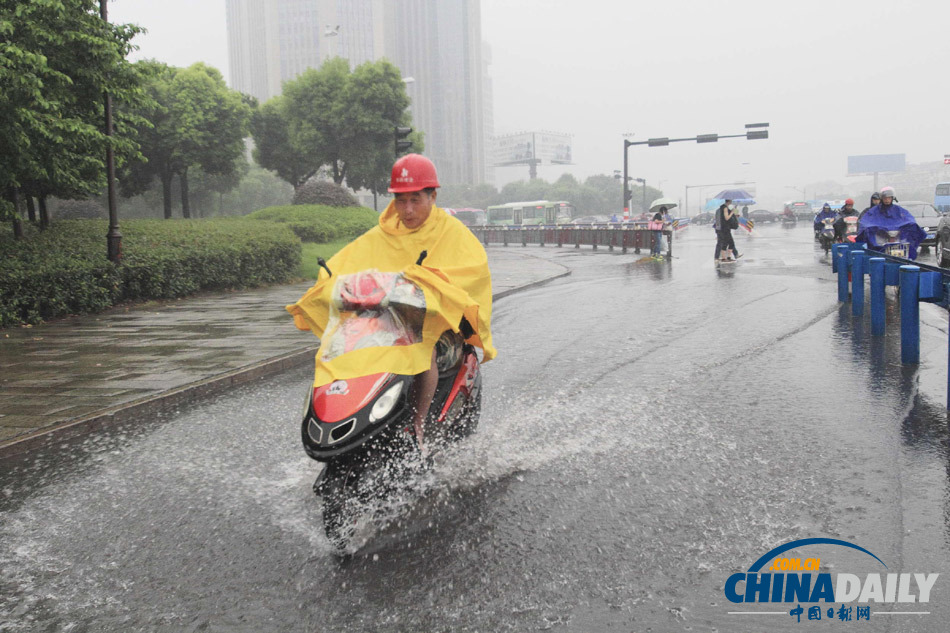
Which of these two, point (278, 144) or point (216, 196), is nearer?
point (278, 144)

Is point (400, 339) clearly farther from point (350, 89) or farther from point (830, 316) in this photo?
point (350, 89)

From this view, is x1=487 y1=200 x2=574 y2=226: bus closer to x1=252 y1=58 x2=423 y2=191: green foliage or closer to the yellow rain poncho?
x1=252 y1=58 x2=423 y2=191: green foliage

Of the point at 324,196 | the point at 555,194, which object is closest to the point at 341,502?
the point at 324,196

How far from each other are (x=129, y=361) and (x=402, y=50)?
492 ft

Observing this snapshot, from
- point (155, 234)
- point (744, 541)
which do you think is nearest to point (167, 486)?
point (744, 541)

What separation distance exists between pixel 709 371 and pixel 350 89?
39.4 meters

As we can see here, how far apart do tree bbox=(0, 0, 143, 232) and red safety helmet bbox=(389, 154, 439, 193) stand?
779 centimetres

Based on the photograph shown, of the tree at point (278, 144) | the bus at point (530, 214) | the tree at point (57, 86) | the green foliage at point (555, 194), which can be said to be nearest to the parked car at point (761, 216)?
the bus at point (530, 214)

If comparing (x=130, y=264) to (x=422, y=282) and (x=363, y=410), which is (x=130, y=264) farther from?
(x=363, y=410)

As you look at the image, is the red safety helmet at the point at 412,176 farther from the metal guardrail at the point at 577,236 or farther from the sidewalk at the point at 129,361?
the metal guardrail at the point at 577,236

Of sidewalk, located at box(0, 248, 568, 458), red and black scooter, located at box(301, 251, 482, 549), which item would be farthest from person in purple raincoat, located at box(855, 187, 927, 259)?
red and black scooter, located at box(301, 251, 482, 549)

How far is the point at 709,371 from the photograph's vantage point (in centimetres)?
754

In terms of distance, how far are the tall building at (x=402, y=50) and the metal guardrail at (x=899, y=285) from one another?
118790 mm

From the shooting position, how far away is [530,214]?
7025 cm
